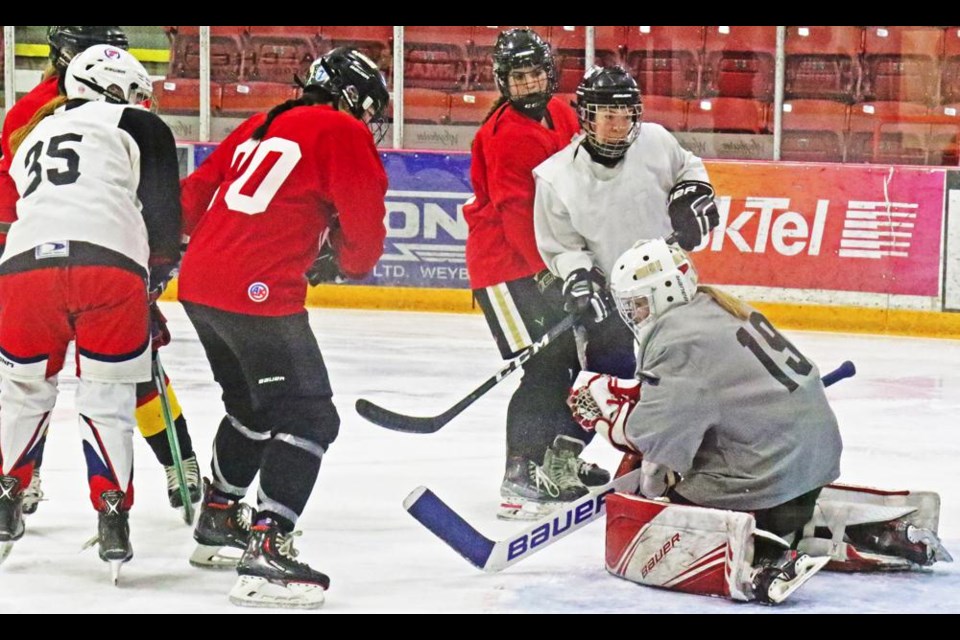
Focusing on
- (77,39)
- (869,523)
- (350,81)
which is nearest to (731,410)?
(869,523)

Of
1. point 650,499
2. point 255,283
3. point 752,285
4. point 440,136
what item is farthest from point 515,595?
point 440,136

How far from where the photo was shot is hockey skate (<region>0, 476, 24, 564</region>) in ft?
10.5

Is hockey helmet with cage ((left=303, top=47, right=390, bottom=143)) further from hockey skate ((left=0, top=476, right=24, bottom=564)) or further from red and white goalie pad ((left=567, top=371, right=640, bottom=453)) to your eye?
hockey skate ((left=0, top=476, right=24, bottom=564))

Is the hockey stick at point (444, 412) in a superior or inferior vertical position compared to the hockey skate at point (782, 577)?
superior

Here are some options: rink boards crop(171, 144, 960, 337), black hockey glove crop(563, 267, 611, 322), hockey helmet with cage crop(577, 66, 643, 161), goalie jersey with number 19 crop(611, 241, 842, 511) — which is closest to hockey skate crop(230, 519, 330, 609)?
goalie jersey with number 19 crop(611, 241, 842, 511)

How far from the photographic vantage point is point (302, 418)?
116 inches

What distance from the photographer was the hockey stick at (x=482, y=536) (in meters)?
3.12

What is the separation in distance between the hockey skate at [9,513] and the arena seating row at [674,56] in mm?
4733

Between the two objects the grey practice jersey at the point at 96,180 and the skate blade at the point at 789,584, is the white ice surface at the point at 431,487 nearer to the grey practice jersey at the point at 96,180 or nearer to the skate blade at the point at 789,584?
the skate blade at the point at 789,584

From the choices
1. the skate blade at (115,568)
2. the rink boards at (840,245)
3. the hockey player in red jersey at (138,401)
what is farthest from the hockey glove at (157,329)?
the rink boards at (840,245)

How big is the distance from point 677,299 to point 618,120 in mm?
731

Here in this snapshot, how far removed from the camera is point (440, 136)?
762 cm

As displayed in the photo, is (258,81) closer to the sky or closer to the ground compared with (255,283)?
closer to the sky

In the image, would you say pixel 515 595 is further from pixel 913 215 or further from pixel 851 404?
pixel 913 215
